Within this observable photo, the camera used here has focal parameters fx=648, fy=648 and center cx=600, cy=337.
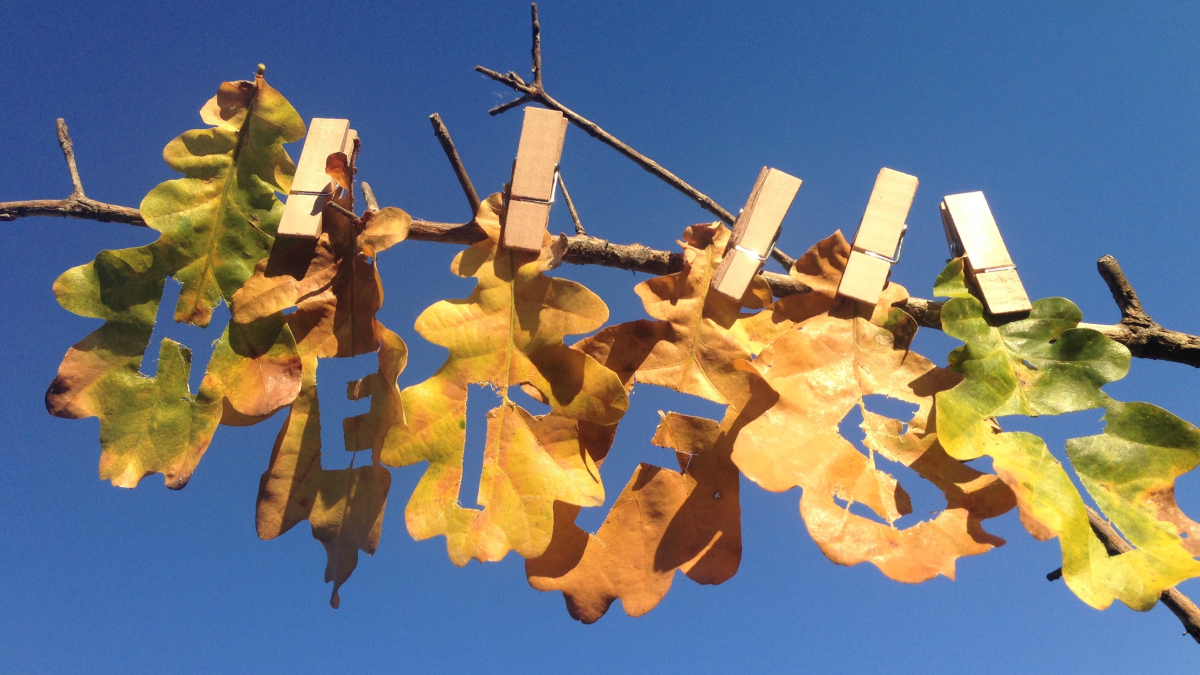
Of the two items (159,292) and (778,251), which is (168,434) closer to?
(159,292)

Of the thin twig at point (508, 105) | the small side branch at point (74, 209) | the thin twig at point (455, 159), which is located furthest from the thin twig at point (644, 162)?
the small side branch at point (74, 209)

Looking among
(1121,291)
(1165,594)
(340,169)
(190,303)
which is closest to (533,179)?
(340,169)

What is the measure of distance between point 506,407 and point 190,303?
59 centimetres

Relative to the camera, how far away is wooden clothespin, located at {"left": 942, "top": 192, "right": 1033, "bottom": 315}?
1125 mm

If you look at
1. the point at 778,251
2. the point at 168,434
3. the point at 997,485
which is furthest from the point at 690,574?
the point at 168,434

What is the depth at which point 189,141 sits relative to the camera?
1.15m

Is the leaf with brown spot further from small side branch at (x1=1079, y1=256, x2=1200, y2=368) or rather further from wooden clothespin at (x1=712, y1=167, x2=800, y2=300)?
small side branch at (x1=1079, y1=256, x2=1200, y2=368)

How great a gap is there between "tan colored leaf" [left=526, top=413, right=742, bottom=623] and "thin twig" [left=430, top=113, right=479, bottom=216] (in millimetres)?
511

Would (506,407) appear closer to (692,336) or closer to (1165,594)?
(692,336)

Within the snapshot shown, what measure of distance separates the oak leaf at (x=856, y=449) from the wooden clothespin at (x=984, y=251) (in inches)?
5.9

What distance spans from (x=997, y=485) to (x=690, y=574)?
0.49m

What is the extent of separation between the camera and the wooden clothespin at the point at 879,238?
3.57 feet

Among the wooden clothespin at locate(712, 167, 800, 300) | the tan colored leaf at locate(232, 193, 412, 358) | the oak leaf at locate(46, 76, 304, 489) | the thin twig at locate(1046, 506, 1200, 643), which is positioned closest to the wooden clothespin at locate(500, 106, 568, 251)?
the tan colored leaf at locate(232, 193, 412, 358)

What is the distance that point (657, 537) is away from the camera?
1057 mm
